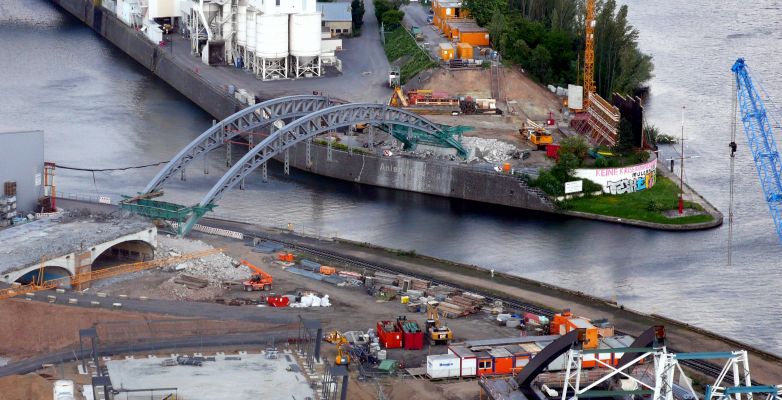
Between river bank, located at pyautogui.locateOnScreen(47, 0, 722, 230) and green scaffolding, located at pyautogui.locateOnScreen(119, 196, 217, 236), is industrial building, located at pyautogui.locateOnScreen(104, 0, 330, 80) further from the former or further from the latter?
green scaffolding, located at pyautogui.locateOnScreen(119, 196, 217, 236)

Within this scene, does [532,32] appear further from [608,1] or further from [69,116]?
[69,116]

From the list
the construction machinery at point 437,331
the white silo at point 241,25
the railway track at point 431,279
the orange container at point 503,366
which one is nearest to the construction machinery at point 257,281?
the railway track at point 431,279

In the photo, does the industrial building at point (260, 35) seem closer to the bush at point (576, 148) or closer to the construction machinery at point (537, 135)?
the construction machinery at point (537, 135)

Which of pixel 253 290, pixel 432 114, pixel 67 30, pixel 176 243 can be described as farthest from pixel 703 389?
pixel 67 30

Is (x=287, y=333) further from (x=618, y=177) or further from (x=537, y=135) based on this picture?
(x=537, y=135)

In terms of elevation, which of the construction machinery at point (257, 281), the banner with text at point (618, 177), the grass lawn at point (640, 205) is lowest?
the construction machinery at point (257, 281)
